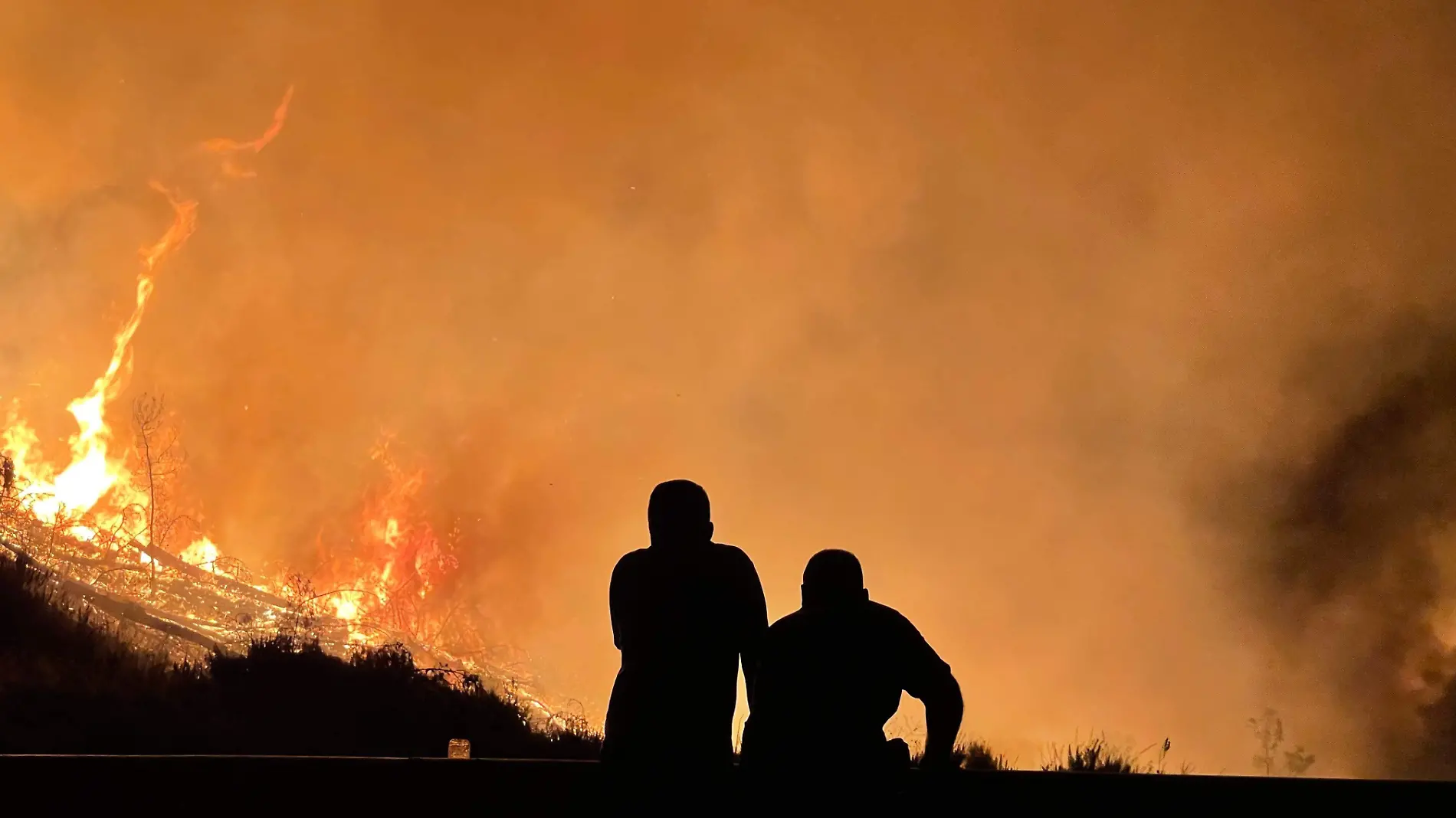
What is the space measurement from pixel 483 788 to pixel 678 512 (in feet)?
3.67

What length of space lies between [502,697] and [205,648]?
5.67 m

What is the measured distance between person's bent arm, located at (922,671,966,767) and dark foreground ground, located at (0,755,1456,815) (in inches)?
3.1

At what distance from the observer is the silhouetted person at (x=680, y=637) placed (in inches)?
137

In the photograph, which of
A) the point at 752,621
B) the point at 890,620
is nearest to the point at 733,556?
the point at 752,621

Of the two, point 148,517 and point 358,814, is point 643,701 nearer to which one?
point 358,814

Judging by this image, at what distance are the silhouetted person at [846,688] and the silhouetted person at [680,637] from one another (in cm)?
28

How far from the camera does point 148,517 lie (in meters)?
26.7

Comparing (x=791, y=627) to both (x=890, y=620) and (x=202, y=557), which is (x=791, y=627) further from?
(x=202, y=557)

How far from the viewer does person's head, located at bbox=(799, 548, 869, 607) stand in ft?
10.7

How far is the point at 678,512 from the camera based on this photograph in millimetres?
3686

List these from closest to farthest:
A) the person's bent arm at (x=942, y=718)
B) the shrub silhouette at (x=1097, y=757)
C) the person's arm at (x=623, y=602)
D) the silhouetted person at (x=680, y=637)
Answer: the person's bent arm at (x=942, y=718) < the silhouetted person at (x=680, y=637) < the person's arm at (x=623, y=602) < the shrub silhouette at (x=1097, y=757)

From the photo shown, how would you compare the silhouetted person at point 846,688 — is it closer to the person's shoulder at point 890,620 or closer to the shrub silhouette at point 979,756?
the person's shoulder at point 890,620

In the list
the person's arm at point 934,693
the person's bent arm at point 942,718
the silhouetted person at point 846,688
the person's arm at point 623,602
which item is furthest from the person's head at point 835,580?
the person's arm at point 623,602

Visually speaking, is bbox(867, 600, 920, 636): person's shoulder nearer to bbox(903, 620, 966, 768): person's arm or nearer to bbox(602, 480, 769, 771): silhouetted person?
bbox(903, 620, 966, 768): person's arm
